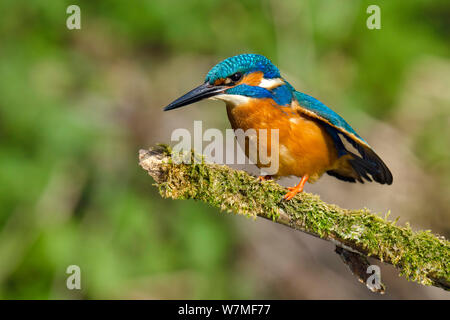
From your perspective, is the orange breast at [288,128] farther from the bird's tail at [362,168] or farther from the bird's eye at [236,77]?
the bird's tail at [362,168]

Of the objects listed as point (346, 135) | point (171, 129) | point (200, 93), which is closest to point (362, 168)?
point (346, 135)

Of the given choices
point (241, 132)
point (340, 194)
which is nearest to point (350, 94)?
point (340, 194)

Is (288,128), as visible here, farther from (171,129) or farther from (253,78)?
(171,129)

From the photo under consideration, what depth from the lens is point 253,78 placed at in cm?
333

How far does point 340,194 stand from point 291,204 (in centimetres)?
291

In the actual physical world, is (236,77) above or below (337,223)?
above

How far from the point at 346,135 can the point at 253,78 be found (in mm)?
757

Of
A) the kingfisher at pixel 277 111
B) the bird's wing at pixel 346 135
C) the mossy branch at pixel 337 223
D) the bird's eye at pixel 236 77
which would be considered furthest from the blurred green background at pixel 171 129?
the mossy branch at pixel 337 223

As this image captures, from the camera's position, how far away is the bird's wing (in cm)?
319

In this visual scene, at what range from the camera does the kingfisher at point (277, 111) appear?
321cm

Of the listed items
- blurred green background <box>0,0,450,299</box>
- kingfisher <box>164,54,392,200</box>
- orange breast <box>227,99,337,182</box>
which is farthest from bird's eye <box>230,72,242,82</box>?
blurred green background <box>0,0,450,299</box>

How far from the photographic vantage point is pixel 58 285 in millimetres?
5078

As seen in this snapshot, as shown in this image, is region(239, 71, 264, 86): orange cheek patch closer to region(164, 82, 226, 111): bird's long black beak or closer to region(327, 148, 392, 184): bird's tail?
region(164, 82, 226, 111): bird's long black beak
